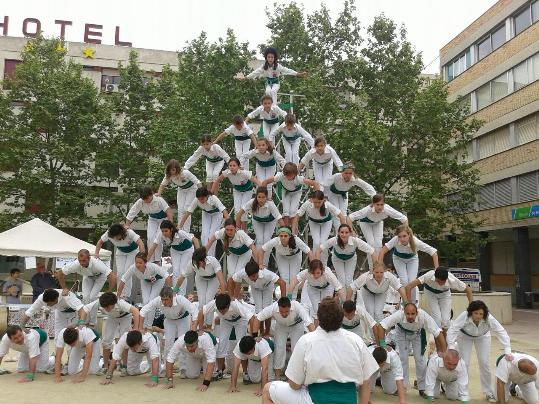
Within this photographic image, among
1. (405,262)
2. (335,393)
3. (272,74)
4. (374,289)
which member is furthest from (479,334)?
(272,74)

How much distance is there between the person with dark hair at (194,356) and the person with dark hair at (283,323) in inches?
30.3

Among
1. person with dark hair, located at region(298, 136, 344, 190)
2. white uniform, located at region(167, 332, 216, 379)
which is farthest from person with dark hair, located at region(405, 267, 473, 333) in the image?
white uniform, located at region(167, 332, 216, 379)

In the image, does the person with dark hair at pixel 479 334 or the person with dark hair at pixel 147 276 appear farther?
the person with dark hair at pixel 147 276

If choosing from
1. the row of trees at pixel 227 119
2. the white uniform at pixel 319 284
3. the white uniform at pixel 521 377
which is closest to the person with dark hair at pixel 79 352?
the white uniform at pixel 319 284

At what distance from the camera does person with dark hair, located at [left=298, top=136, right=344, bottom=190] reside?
1022 centimetres

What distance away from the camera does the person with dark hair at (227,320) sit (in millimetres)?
8156

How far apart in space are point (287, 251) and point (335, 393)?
197 inches

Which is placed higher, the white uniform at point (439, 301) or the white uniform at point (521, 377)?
the white uniform at point (439, 301)

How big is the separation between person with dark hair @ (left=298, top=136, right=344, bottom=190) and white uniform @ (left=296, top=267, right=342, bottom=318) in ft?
8.78

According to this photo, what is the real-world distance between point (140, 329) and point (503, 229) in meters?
23.2

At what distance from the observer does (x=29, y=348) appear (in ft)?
26.8

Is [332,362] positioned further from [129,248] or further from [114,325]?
[129,248]

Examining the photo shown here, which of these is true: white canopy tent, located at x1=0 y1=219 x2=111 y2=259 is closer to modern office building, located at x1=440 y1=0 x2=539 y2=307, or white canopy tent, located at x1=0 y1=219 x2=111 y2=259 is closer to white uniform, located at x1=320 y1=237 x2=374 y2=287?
white uniform, located at x1=320 y1=237 x2=374 y2=287

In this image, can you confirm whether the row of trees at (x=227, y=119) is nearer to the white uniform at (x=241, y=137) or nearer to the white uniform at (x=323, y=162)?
the white uniform at (x=241, y=137)
